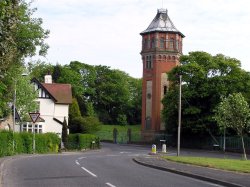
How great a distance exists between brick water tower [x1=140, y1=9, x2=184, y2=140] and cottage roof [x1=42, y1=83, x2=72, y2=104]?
15134 mm

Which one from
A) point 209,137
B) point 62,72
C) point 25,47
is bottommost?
point 209,137

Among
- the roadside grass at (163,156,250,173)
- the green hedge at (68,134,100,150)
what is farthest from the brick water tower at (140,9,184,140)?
the roadside grass at (163,156,250,173)

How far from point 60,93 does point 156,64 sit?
18.7 metres

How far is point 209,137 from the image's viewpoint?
69.6m

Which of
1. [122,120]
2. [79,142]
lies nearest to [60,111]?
[79,142]

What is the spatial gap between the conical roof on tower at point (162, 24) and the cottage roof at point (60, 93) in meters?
19.4

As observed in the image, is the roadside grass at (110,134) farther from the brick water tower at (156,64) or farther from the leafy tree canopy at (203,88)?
the leafy tree canopy at (203,88)

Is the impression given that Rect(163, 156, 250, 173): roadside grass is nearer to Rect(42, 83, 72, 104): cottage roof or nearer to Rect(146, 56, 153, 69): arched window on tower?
Rect(42, 83, 72, 104): cottage roof

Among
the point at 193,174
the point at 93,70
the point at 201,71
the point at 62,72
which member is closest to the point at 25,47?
the point at 193,174

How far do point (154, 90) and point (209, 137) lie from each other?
19.3 meters

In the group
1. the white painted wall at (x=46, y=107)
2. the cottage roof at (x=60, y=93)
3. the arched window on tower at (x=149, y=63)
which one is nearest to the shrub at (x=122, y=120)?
the arched window on tower at (x=149, y=63)

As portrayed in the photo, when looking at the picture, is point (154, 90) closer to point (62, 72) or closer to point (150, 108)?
point (150, 108)

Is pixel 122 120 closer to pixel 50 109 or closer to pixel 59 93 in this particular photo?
pixel 59 93

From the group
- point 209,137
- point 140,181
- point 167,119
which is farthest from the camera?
point 167,119
